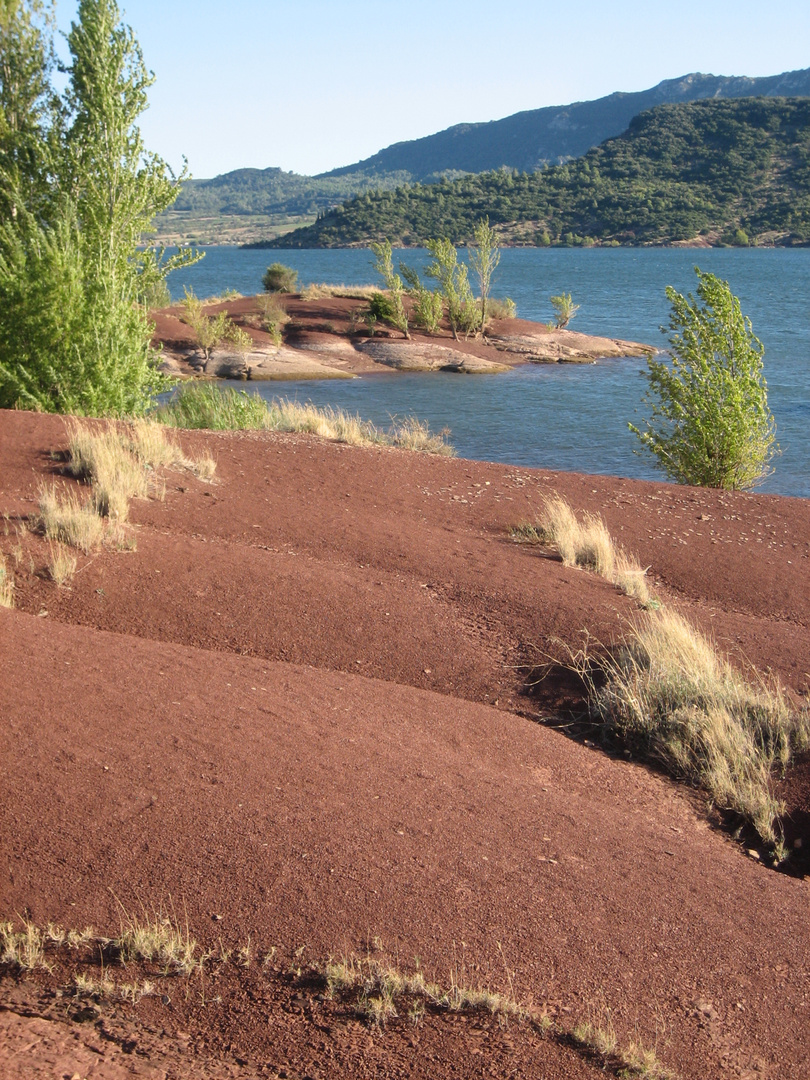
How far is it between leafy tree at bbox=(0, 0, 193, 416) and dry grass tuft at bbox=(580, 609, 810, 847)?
11077mm

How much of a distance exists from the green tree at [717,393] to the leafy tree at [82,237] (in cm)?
894

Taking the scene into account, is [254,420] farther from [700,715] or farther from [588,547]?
[700,715]

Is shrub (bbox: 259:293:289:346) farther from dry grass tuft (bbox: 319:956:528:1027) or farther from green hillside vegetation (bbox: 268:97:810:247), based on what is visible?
green hillside vegetation (bbox: 268:97:810:247)

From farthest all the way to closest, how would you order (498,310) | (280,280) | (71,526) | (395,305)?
(280,280)
(498,310)
(395,305)
(71,526)

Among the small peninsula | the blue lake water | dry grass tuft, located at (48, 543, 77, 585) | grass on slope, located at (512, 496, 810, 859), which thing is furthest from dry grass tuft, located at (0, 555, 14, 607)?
the small peninsula

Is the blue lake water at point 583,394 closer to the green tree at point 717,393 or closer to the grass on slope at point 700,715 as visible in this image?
the green tree at point 717,393

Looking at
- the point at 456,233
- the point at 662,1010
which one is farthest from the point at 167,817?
the point at 456,233

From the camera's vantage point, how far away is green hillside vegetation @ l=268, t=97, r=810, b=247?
12694cm

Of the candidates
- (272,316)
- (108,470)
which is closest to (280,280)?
(272,316)

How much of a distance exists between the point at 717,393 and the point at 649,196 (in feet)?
429

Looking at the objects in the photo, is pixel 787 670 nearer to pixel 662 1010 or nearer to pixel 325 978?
pixel 662 1010

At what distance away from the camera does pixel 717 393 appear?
53.8 ft

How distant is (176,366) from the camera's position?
118 feet

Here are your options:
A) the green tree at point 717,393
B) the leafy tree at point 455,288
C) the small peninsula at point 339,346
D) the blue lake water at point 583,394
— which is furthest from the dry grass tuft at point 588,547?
the leafy tree at point 455,288
